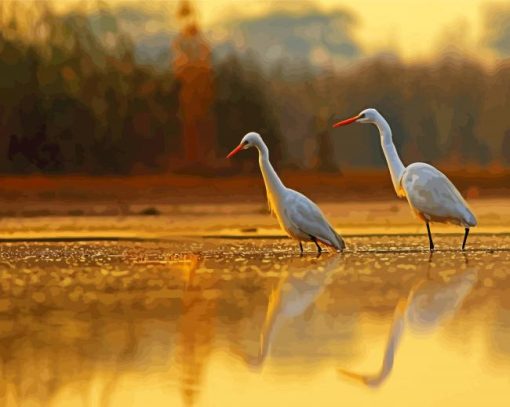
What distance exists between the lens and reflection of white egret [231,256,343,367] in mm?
6176

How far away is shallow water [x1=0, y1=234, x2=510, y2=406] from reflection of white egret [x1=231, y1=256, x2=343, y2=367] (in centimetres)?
1

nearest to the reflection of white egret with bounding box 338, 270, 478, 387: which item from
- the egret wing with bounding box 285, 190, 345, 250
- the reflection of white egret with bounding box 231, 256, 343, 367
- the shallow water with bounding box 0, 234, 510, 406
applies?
the shallow water with bounding box 0, 234, 510, 406

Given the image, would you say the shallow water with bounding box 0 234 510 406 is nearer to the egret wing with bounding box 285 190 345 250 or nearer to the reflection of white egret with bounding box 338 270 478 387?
the reflection of white egret with bounding box 338 270 478 387

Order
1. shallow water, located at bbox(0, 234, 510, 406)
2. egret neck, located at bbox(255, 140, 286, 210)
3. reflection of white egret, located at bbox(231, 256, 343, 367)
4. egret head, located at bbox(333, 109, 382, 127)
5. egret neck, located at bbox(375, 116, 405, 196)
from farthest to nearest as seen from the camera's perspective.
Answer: egret head, located at bbox(333, 109, 382, 127) < egret neck, located at bbox(375, 116, 405, 196) < egret neck, located at bbox(255, 140, 286, 210) < reflection of white egret, located at bbox(231, 256, 343, 367) < shallow water, located at bbox(0, 234, 510, 406)

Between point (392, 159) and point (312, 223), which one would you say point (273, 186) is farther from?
point (392, 159)

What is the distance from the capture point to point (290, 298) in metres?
7.85

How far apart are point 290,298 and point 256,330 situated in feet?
4.27

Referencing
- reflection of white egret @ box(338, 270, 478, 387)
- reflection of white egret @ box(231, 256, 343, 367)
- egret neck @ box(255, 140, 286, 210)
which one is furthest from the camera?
egret neck @ box(255, 140, 286, 210)

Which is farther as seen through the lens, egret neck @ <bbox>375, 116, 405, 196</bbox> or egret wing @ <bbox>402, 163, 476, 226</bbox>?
egret neck @ <bbox>375, 116, 405, 196</bbox>

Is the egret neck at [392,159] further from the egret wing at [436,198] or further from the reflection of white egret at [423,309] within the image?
the reflection of white egret at [423,309]

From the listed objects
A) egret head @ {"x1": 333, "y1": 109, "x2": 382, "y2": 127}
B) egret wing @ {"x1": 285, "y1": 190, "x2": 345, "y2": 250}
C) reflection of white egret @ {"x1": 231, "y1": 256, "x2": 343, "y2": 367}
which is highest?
egret head @ {"x1": 333, "y1": 109, "x2": 382, "y2": 127}

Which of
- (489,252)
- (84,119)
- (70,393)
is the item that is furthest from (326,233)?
(84,119)

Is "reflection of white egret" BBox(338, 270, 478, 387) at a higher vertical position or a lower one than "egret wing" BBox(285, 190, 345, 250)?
higher

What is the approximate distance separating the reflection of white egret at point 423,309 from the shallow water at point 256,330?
11mm
